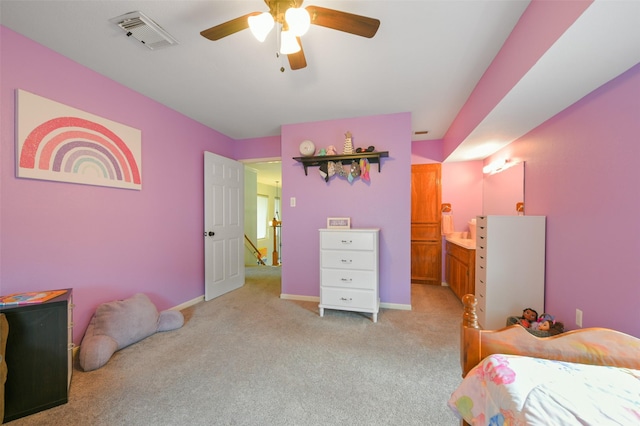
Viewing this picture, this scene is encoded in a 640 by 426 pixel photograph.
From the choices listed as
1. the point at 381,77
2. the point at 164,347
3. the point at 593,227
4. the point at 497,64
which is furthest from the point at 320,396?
the point at 497,64

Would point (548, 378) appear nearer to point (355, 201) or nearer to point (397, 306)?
point (397, 306)

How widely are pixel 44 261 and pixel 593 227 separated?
A: 3934 mm

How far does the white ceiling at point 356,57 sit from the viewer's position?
140cm

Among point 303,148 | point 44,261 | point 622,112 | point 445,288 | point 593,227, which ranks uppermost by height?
point 303,148

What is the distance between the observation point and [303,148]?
305 centimetres

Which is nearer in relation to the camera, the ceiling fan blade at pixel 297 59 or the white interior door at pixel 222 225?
the ceiling fan blade at pixel 297 59

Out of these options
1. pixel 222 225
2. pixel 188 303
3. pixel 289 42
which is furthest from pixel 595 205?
pixel 188 303

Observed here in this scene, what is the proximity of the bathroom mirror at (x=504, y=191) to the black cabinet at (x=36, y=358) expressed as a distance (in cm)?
401

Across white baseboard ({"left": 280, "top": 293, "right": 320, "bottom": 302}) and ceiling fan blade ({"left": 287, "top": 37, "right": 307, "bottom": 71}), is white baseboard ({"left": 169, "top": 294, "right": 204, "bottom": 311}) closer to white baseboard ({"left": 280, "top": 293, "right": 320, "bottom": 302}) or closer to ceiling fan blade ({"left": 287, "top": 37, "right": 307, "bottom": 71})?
white baseboard ({"left": 280, "top": 293, "right": 320, "bottom": 302})

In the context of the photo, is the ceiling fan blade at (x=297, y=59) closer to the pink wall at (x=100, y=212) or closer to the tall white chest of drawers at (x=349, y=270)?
the tall white chest of drawers at (x=349, y=270)

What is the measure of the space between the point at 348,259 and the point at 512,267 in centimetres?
151

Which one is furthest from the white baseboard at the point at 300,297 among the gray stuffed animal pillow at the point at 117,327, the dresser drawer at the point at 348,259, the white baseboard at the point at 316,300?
the gray stuffed animal pillow at the point at 117,327

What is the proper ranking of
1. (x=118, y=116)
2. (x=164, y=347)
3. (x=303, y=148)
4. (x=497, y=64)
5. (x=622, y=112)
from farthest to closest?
1. (x=303, y=148)
2. (x=118, y=116)
3. (x=164, y=347)
4. (x=497, y=64)
5. (x=622, y=112)

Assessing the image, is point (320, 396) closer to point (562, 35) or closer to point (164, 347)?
point (164, 347)
